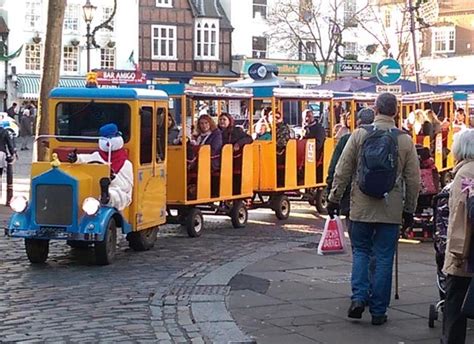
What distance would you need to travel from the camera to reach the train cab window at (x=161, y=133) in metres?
12.9

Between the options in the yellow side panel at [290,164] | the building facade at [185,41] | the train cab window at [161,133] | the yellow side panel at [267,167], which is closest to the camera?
the train cab window at [161,133]

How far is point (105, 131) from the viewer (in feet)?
38.6

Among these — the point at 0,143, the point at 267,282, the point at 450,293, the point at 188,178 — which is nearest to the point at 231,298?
the point at 267,282

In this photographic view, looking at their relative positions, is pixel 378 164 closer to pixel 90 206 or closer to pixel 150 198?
pixel 90 206

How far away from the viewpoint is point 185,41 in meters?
67.2

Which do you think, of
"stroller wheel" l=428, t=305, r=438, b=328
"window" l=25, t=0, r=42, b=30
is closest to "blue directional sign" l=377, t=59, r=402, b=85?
"stroller wheel" l=428, t=305, r=438, b=328

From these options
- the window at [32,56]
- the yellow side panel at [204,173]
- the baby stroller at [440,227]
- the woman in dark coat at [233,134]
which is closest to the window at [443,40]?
the window at [32,56]

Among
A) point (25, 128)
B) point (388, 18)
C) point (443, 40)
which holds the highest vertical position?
point (388, 18)

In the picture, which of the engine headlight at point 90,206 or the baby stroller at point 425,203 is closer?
the engine headlight at point 90,206

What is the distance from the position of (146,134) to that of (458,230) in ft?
21.7

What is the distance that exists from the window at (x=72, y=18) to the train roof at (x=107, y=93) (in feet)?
168

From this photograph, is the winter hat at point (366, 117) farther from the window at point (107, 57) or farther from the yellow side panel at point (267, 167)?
the window at point (107, 57)

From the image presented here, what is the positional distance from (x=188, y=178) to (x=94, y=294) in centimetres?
516

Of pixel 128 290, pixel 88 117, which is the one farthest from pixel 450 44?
pixel 128 290
